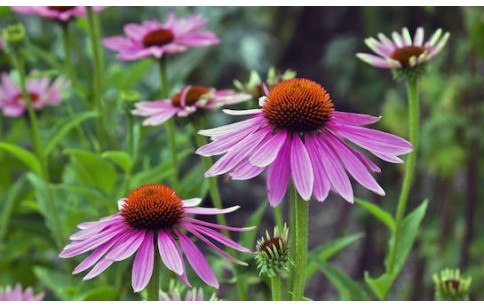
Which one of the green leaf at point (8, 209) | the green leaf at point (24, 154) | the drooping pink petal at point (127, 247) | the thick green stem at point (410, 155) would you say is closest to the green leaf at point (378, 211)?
the thick green stem at point (410, 155)

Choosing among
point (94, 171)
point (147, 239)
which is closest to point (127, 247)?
point (147, 239)

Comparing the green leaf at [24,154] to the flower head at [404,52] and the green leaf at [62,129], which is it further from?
the flower head at [404,52]

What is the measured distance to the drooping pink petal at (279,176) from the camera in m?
0.41

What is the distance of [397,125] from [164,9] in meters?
0.59

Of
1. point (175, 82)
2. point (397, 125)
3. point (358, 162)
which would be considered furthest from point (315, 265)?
point (397, 125)

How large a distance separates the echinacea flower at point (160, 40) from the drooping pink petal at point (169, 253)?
359 millimetres

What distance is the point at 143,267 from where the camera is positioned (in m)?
0.42

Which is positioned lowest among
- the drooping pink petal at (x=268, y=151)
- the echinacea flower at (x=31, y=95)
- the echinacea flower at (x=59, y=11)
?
the drooping pink petal at (x=268, y=151)

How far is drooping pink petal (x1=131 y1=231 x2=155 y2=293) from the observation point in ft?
1.37

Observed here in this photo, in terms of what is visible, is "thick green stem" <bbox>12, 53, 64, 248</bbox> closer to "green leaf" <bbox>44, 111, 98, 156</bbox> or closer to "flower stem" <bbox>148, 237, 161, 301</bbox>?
"green leaf" <bbox>44, 111, 98, 156</bbox>

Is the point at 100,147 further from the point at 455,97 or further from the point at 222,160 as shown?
the point at 455,97

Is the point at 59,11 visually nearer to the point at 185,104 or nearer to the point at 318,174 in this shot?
the point at 185,104

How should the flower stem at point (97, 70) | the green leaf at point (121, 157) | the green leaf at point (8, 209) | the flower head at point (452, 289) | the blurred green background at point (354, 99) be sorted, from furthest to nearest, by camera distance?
the blurred green background at point (354, 99) → the green leaf at point (8, 209) → the flower stem at point (97, 70) → the green leaf at point (121, 157) → the flower head at point (452, 289)

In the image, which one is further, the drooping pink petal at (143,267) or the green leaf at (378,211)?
the green leaf at (378,211)
